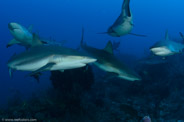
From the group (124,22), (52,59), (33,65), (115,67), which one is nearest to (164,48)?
(124,22)

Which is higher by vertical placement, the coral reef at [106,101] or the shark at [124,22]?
the shark at [124,22]

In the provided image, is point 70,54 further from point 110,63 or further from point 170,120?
point 170,120

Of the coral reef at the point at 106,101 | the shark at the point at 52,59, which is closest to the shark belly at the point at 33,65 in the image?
the shark at the point at 52,59

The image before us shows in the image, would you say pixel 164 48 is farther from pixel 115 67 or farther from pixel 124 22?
pixel 115 67

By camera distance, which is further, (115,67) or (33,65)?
(115,67)

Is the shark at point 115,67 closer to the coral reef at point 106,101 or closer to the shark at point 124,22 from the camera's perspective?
the shark at point 124,22

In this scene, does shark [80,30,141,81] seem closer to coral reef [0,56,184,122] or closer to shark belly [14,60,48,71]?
shark belly [14,60,48,71]

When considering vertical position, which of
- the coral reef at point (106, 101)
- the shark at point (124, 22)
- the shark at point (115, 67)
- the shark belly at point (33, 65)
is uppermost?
the shark at point (124, 22)

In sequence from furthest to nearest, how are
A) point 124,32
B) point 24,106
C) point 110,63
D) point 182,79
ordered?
point 182,79, point 24,106, point 124,32, point 110,63

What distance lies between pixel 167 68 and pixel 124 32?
23.3ft

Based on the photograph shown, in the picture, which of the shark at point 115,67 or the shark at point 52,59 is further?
the shark at point 115,67

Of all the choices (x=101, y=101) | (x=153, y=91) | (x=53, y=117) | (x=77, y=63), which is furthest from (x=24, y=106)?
(x=153, y=91)

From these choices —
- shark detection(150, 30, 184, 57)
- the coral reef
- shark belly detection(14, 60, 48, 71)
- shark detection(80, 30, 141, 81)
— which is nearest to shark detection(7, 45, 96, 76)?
shark belly detection(14, 60, 48, 71)

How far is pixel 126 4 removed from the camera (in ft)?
13.5
